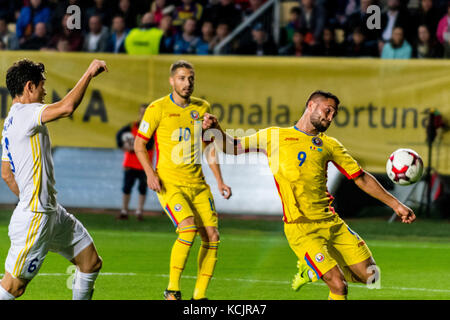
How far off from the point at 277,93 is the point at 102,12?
452 cm

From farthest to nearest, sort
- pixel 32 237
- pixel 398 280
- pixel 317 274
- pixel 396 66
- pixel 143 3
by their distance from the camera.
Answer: pixel 143 3 < pixel 396 66 < pixel 398 280 < pixel 317 274 < pixel 32 237

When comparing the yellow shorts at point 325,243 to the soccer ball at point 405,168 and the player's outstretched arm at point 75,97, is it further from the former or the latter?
the player's outstretched arm at point 75,97

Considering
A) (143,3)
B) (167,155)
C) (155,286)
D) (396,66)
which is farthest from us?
(143,3)

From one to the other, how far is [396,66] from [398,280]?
567cm

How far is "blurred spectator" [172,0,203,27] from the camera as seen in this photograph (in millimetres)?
17109

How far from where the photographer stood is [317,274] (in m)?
6.83

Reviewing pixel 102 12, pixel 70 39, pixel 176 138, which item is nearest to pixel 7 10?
pixel 102 12

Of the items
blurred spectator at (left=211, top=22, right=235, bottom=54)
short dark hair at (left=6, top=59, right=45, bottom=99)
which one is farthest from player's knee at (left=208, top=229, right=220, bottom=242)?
blurred spectator at (left=211, top=22, right=235, bottom=54)

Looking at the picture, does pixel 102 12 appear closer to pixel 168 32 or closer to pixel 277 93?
pixel 168 32

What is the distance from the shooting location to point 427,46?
1495 centimetres

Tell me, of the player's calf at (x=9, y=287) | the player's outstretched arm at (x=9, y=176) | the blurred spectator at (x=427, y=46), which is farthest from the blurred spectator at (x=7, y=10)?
the player's calf at (x=9, y=287)

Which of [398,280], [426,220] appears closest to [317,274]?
[398,280]
